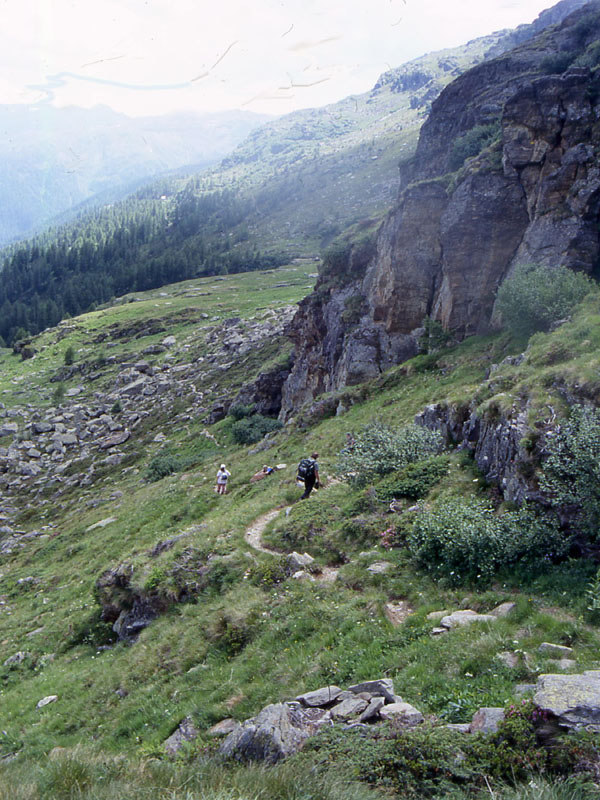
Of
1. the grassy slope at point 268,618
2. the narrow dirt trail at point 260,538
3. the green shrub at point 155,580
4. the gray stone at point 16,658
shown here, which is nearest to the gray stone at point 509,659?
the grassy slope at point 268,618

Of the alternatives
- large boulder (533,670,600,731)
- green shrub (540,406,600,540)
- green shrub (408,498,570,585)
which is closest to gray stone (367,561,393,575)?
green shrub (408,498,570,585)

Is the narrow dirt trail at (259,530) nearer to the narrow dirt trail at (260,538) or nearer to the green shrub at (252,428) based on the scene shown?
the narrow dirt trail at (260,538)

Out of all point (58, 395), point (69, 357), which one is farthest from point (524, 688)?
point (69, 357)

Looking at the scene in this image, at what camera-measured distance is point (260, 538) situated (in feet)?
56.6

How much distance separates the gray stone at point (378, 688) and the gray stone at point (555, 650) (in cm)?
258

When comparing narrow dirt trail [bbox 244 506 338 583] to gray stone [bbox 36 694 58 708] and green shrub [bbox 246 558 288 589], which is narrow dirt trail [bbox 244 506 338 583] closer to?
green shrub [bbox 246 558 288 589]

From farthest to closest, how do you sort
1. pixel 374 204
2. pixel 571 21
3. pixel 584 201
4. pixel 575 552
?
Answer: 1. pixel 374 204
2. pixel 571 21
3. pixel 584 201
4. pixel 575 552

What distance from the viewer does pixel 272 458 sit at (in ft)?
94.8

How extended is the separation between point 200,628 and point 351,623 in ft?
14.6

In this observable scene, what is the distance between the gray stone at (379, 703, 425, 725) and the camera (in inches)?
294

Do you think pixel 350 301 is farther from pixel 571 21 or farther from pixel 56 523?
pixel 571 21

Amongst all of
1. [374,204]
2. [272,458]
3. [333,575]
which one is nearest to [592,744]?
[333,575]

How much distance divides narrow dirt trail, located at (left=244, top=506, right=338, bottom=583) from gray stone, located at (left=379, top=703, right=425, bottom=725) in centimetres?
573

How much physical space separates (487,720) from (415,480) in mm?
9645
